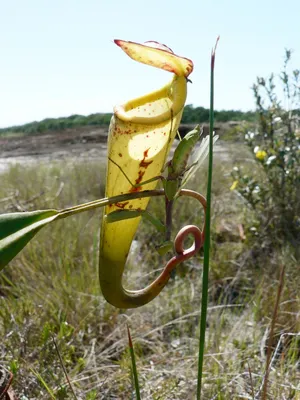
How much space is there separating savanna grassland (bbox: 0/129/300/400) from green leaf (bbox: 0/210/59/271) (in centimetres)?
51

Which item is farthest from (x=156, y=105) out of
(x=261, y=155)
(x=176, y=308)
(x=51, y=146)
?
(x=51, y=146)

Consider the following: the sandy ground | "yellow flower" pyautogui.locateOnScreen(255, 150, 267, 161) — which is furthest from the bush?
the sandy ground

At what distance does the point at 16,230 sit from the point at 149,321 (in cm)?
184

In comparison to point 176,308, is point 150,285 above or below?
above

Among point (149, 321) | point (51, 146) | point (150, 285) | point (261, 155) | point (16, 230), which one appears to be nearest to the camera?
point (16, 230)

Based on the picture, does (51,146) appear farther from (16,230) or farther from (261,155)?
(16,230)

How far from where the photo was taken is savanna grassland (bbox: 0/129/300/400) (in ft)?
4.93

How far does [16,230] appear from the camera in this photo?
523 mm

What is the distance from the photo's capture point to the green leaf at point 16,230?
1.65ft

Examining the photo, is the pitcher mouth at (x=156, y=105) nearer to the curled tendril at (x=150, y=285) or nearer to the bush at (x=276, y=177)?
the curled tendril at (x=150, y=285)

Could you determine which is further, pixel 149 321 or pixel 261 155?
pixel 261 155

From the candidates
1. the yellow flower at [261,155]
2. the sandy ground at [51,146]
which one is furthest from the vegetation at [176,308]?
the sandy ground at [51,146]

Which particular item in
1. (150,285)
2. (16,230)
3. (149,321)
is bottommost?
(149,321)

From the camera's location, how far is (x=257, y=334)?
6.51ft
